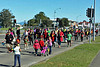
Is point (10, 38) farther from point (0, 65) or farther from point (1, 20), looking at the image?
point (1, 20)

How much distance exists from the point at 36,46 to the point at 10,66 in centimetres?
334

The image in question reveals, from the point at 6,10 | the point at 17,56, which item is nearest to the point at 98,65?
the point at 17,56

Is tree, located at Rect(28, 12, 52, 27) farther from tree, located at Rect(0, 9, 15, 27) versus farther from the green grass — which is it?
the green grass

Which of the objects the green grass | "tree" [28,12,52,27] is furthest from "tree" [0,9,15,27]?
the green grass

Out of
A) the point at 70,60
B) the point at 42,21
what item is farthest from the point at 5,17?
the point at 70,60

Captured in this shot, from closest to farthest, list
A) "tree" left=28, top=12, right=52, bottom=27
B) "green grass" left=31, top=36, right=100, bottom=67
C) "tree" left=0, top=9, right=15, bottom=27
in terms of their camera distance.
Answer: "green grass" left=31, top=36, right=100, bottom=67 → "tree" left=0, top=9, right=15, bottom=27 → "tree" left=28, top=12, right=52, bottom=27

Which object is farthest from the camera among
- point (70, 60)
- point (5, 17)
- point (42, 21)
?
point (42, 21)

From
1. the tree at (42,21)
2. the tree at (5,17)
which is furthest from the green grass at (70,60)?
the tree at (42,21)

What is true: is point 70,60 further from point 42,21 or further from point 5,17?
point 42,21

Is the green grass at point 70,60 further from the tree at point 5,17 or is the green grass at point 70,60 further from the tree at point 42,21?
the tree at point 42,21

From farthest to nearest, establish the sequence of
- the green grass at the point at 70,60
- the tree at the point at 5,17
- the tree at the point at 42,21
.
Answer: the tree at the point at 42,21, the tree at the point at 5,17, the green grass at the point at 70,60

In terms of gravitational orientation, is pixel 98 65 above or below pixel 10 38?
below

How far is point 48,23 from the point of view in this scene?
10206 centimetres

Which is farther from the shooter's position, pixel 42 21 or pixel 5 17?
pixel 42 21
